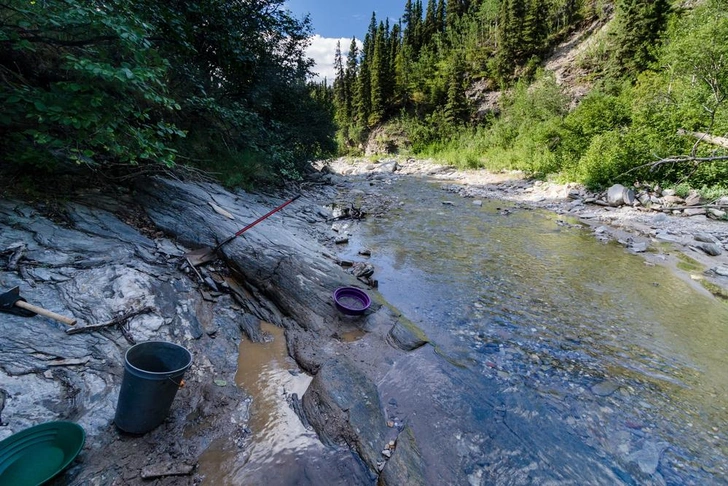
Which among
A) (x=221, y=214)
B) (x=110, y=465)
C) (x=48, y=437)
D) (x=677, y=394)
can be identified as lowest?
(x=677, y=394)

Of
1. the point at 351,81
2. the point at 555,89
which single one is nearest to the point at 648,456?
the point at 555,89

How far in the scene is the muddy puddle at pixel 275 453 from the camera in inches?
90.7

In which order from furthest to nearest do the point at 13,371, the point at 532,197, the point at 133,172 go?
the point at 532,197
the point at 133,172
the point at 13,371

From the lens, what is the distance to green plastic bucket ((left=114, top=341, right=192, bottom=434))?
2197mm

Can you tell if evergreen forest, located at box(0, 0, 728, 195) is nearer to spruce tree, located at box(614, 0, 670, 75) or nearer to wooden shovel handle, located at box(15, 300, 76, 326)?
spruce tree, located at box(614, 0, 670, 75)

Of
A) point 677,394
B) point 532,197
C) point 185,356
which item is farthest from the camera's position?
point 532,197

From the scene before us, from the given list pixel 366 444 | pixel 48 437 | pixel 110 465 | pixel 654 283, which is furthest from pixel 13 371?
pixel 654 283

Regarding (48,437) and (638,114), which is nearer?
(48,437)

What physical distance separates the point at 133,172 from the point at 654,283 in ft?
32.5

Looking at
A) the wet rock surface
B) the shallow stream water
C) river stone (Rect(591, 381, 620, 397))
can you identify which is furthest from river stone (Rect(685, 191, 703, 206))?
the wet rock surface

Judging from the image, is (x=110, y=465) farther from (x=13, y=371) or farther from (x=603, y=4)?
(x=603, y=4)

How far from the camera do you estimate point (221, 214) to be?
570cm

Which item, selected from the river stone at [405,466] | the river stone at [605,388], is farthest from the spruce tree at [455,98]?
the river stone at [405,466]

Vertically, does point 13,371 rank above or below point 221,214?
below
